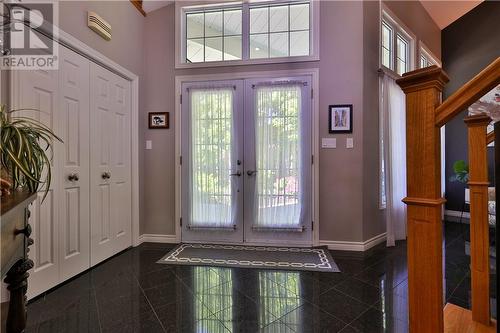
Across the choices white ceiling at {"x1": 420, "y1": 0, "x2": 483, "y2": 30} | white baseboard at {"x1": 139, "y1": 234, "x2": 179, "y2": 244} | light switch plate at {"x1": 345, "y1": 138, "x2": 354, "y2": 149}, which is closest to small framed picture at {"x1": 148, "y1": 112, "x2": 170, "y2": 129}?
white baseboard at {"x1": 139, "y1": 234, "x2": 179, "y2": 244}

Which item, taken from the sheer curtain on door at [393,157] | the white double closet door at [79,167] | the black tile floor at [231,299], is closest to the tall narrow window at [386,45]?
the sheer curtain on door at [393,157]

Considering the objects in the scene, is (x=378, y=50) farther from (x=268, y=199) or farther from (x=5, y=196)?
(x=5, y=196)

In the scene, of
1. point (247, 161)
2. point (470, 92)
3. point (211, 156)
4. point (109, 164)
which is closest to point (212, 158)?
point (211, 156)

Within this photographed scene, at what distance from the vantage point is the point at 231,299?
200 cm

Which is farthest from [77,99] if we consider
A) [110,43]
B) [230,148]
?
[230,148]

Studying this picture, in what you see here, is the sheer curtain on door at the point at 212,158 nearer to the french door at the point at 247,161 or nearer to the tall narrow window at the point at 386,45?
the french door at the point at 247,161

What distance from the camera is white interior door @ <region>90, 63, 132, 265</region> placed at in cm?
261

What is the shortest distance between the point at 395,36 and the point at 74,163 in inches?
163

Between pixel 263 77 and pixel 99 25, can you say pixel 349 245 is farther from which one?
pixel 99 25

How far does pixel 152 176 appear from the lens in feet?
11.4

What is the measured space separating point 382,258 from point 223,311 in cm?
186

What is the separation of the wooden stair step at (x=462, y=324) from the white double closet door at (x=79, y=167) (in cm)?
268

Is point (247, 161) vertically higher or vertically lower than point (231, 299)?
higher

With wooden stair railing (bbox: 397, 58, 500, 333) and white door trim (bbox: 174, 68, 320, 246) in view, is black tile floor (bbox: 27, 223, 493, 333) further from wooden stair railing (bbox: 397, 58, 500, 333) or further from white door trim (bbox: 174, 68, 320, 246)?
wooden stair railing (bbox: 397, 58, 500, 333)
